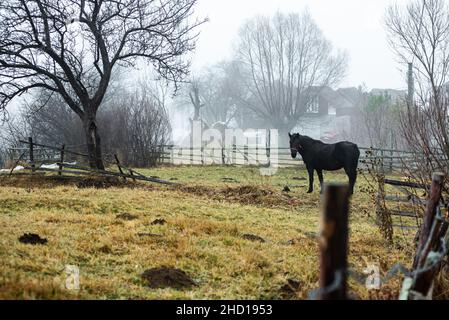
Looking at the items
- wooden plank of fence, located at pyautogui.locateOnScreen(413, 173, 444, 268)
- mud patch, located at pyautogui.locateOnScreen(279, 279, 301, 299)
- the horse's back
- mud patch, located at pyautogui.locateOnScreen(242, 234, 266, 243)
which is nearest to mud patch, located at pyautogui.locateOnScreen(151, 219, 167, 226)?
mud patch, located at pyautogui.locateOnScreen(242, 234, 266, 243)

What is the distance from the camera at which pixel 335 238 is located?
1.78m

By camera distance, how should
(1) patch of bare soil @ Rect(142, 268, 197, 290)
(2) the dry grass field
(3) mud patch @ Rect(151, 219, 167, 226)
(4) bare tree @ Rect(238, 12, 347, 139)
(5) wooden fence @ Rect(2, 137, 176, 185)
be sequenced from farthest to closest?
(4) bare tree @ Rect(238, 12, 347, 139) → (5) wooden fence @ Rect(2, 137, 176, 185) → (3) mud patch @ Rect(151, 219, 167, 226) → (1) patch of bare soil @ Rect(142, 268, 197, 290) → (2) the dry grass field

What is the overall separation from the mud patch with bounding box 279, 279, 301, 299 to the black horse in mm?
9565

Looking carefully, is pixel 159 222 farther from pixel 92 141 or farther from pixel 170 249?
pixel 92 141

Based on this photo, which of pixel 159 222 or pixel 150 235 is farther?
pixel 159 222

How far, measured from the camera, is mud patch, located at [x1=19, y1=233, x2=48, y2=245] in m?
5.51

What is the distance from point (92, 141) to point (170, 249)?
496 inches

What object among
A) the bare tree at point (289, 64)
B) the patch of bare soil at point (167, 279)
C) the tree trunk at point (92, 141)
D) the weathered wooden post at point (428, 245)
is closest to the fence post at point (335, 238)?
the weathered wooden post at point (428, 245)

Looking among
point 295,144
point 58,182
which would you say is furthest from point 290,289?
point 58,182

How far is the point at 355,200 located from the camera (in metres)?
12.4

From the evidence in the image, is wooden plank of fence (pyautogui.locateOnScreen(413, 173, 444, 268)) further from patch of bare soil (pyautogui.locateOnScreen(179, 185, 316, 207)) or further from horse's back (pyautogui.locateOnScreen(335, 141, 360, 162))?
horse's back (pyautogui.locateOnScreen(335, 141, 360, 162))

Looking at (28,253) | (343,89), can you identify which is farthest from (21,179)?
(343,89)

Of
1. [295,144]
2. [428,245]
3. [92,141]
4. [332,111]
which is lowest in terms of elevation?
[428,245]

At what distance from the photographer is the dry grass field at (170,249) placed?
406 centimetres
